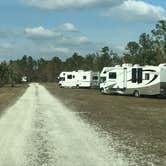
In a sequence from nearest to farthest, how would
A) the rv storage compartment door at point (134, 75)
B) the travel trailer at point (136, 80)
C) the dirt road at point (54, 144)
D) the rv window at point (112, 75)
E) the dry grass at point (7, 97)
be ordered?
the dirt road at point (54, 144) → the dry grass at point (7, 97) → the travel trailer at point (136, 80) → the rv storage compartment door at point (134, 75) → the rv window at point (112, 75)

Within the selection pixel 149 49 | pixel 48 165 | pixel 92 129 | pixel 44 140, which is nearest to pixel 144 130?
pixel 92 129

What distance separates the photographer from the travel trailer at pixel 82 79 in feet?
248

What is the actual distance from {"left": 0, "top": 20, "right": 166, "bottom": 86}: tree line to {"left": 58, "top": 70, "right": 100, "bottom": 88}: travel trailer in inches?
278

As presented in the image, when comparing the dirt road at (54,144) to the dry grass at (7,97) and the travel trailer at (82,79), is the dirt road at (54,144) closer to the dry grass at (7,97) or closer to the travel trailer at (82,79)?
the dry grass at (7,97)

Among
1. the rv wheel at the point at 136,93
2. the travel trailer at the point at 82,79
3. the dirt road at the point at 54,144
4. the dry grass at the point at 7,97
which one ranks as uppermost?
the travel trailer at the point at 82,79

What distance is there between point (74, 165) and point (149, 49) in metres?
64.8

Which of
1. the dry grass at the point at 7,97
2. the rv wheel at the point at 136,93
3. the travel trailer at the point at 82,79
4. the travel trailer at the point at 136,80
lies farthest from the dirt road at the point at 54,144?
the travel trailer at the point at 82,79

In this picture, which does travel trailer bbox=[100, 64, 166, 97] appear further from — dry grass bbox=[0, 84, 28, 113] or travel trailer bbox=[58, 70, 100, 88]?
travel trailer bbox=[58, 70, 100, 88]

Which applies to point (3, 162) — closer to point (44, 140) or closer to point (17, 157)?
point (17, 157)

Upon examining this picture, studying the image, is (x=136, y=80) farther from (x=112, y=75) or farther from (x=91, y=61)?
(x=91, y=61)

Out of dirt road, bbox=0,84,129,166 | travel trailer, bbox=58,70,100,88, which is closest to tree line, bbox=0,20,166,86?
travel trailer, bbox=58,70,100,88

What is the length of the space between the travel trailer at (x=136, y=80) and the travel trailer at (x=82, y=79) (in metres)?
22.2

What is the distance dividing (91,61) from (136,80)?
3017 inches

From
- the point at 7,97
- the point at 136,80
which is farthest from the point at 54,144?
the point at 136,80
